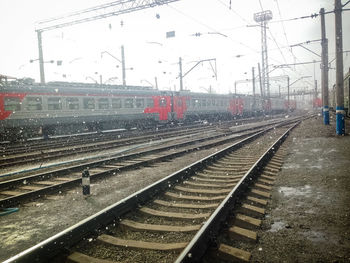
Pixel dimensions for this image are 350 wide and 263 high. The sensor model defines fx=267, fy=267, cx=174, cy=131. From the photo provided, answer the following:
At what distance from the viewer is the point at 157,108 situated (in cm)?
2281

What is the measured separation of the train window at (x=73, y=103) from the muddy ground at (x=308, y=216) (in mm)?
13776

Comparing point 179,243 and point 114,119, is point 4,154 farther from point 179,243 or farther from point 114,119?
point 179,243

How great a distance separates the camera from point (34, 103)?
15.3 m

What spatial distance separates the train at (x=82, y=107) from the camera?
14.7 meters

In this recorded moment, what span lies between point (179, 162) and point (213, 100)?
22.3m

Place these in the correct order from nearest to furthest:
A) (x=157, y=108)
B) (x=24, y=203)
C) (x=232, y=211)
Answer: (x=232, y=211), (x=24, y=203), (x=157, y=108)

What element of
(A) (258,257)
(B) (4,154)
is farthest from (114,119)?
(A) (258,257)

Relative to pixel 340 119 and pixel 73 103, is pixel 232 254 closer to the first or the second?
pixel 340 119

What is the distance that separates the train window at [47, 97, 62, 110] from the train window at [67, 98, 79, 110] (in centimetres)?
56

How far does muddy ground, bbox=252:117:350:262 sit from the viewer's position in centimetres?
306

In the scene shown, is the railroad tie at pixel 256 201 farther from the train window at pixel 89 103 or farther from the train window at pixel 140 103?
the train window at pixel 140 103

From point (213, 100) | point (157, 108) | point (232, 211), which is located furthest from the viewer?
point (213, 100)

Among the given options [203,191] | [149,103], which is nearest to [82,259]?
[203,191]

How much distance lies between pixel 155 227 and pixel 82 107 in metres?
15.2
